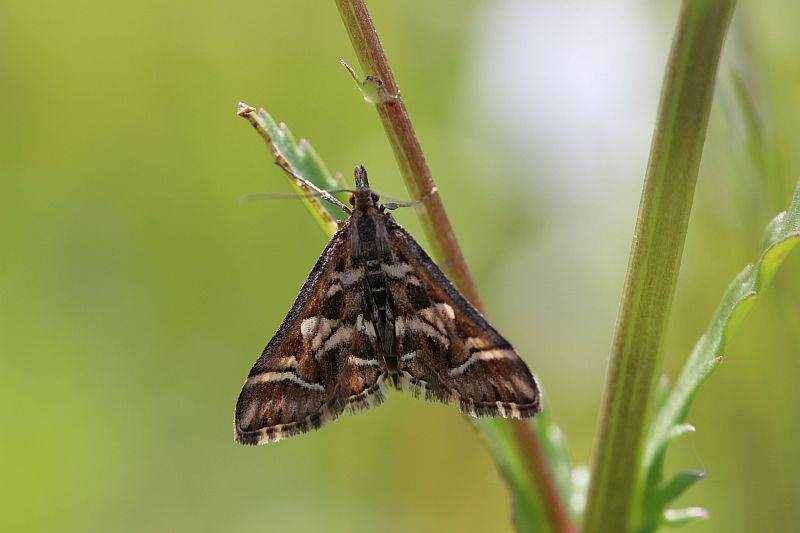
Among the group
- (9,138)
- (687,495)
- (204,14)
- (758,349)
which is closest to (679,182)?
(758,349)

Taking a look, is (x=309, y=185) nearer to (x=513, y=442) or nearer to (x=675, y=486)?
(x=513, y=442)

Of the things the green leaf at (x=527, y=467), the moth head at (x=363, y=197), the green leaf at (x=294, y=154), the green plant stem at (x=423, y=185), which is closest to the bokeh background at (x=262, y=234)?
the moth head at (x=363, y=197)

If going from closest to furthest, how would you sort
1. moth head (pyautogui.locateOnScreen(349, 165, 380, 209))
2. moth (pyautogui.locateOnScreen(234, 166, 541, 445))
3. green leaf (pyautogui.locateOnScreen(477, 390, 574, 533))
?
green leaf (pyautogui.locateOnScreen(477, 390, 574, 533))
moth (pyautogui.locateOnScreen(234, 166, 541, 445))
moth head (pyautogui.locateOnScreen(349, 165, 380, 209))

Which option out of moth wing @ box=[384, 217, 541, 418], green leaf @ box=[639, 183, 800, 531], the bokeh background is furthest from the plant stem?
the bokeh background

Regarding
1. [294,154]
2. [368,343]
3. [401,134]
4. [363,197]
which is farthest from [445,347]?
[401,134]

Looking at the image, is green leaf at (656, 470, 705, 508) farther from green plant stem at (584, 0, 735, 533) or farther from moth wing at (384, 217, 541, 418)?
moth wing at (384, 217, 541, 418)

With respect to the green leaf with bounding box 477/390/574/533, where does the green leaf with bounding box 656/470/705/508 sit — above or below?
Answer: below

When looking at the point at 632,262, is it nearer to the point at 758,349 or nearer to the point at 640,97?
the point at 758,349
